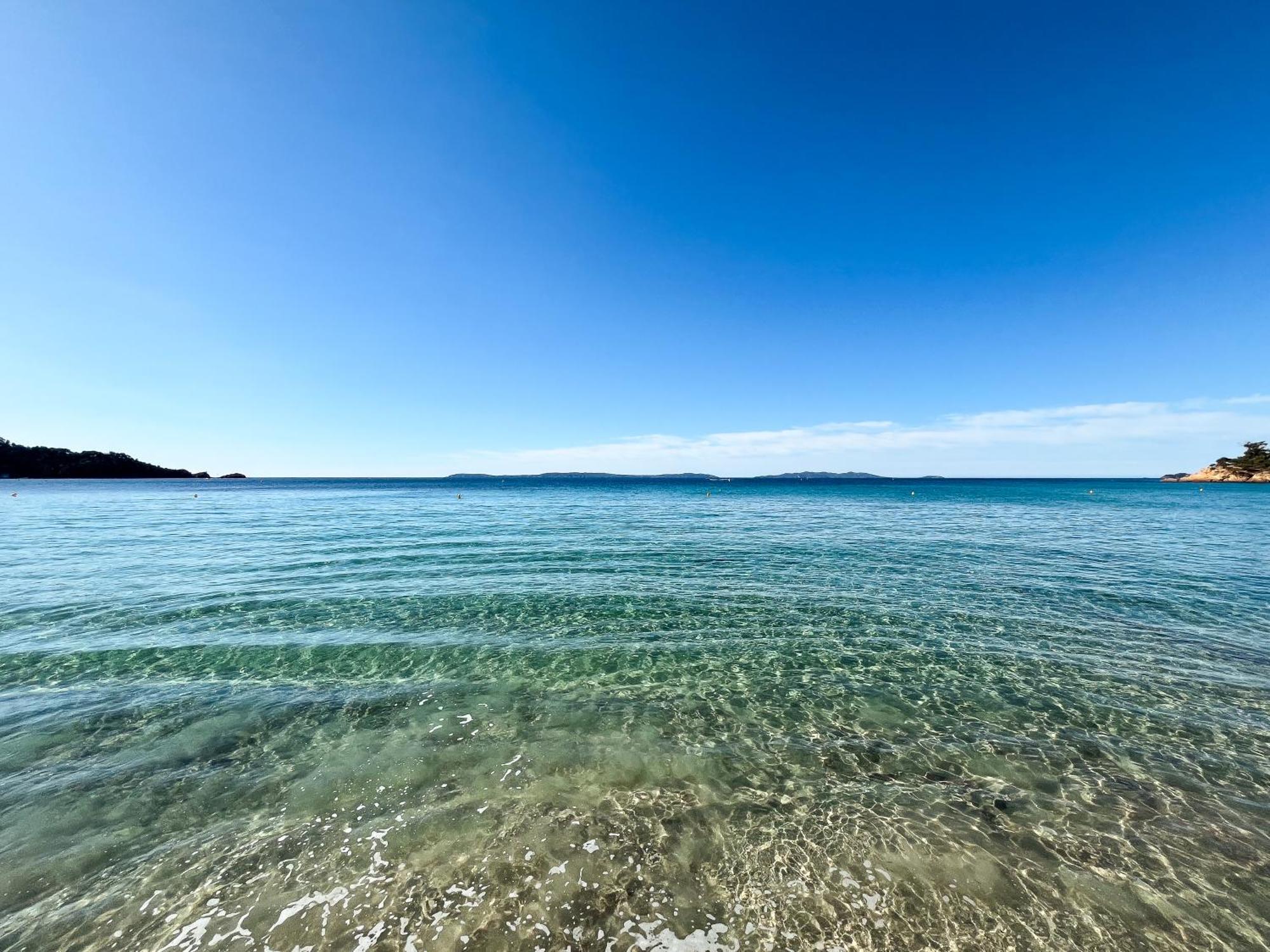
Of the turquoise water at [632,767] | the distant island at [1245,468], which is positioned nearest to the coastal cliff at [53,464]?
the turquoise water at [632,767]

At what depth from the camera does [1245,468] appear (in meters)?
135

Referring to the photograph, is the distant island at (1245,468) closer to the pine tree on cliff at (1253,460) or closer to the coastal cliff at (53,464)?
the pine tree on cliff at (1253,460)

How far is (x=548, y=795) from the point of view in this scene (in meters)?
6.52

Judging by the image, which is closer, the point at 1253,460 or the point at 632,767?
the point at 632,767

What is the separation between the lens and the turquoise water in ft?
15.8

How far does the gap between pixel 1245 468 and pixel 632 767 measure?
212668mm

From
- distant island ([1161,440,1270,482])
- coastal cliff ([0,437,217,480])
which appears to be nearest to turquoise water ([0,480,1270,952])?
distant island ([1161,440,1270,482])

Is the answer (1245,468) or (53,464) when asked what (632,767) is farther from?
(53,464)

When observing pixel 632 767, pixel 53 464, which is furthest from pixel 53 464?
pixel 632 767

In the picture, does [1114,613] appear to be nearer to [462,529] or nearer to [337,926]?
[337,926]

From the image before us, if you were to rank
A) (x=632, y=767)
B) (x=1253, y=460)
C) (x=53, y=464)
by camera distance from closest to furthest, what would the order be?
(x=632, y=767) < (x=1253, y=460) < (x=53, y=464)

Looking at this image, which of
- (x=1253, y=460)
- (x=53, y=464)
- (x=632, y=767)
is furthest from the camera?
(x=53, y=464)

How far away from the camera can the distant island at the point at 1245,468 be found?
12975 centimetres

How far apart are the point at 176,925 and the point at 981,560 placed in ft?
91.8
